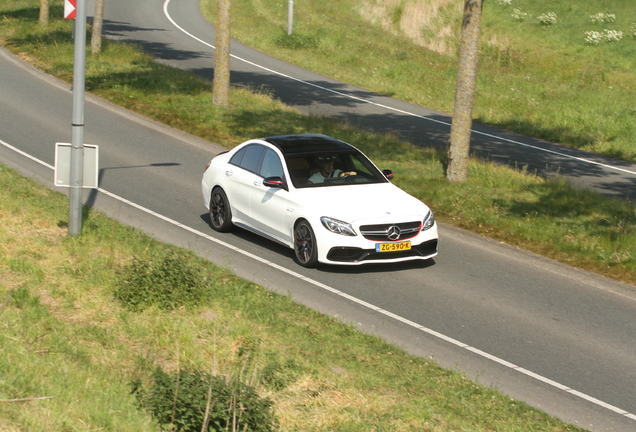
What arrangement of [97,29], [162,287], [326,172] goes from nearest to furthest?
[162,287], [326,172], [97,29]

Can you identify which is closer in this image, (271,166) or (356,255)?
(356,255)

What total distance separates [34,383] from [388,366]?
350 cm

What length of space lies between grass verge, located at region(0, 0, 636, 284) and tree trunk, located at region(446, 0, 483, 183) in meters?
0.40

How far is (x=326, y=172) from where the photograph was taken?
1252 centimetres

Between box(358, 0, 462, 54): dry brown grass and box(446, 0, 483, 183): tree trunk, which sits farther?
box(358, 0, 462, 54): dry brown grass

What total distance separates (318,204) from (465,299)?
250cm

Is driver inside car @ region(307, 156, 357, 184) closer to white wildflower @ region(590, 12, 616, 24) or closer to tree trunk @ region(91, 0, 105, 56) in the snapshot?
tree trunk @ region(91, 0, 105, 56)

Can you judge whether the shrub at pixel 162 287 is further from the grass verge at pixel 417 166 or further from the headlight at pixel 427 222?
the grass verge at pixel 417 166

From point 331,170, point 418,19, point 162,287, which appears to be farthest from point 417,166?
point 418,19

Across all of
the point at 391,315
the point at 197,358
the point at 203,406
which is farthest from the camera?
the point at 391,315

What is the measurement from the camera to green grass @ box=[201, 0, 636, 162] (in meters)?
26.2

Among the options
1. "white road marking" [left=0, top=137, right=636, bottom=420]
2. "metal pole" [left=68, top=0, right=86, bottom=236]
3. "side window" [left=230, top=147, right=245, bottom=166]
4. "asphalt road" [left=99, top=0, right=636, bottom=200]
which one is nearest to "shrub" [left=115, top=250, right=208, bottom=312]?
"white road marking" [left=0, top=137, right=636, bottom=420]

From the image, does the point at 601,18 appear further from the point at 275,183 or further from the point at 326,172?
the point at 275,183

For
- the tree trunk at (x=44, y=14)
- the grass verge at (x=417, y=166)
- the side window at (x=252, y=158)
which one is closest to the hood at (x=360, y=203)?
the side window at (x=252, y=158)
